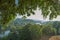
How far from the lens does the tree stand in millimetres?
1146

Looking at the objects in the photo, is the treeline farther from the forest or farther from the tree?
the tree

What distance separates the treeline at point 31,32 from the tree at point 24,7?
110 mm

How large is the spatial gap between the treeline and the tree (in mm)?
110

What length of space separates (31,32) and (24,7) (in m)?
0.23

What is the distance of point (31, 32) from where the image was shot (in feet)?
4.05

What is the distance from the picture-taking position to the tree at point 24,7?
1.15 meters

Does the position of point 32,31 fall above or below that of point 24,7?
below

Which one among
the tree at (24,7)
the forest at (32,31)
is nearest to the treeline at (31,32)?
the forest at (32,31)

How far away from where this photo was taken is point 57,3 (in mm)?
1185

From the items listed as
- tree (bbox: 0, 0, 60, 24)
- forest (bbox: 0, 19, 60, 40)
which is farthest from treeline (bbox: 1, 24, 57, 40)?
tree (bbox: 0, 0, 60, 24)

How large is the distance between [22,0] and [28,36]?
0.30m

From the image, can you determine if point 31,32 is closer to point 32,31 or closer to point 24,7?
point 32,31

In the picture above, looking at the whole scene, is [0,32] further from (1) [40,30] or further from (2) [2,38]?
(1) [40,30]

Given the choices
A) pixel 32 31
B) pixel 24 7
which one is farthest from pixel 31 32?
pixel 24 7
